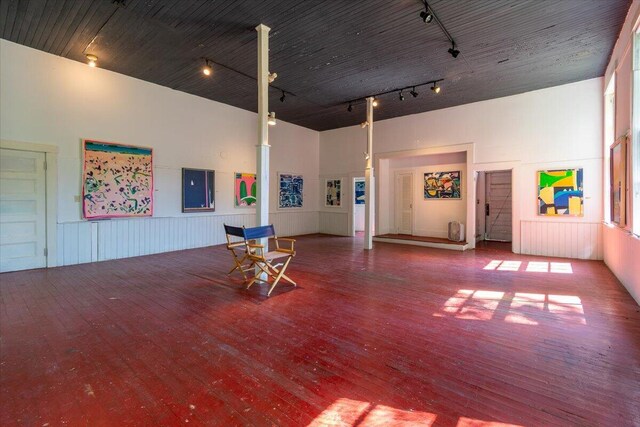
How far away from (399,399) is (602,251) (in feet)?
22.8

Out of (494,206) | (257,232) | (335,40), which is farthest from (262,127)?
(494,206)

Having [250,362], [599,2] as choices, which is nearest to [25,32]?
[250,362]

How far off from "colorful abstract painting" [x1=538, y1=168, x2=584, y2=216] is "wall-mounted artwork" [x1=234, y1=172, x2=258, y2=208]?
7.18 m

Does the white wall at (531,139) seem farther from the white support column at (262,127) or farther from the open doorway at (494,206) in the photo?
the white support column at (262,127)

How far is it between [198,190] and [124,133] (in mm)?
2024

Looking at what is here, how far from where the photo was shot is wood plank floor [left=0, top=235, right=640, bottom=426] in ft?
6.11

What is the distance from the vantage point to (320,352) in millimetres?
2590

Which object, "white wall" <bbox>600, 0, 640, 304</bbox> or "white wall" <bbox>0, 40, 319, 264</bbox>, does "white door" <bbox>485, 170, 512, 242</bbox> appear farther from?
"white wall" <bbox>0, 40, 319, 264</bbox>

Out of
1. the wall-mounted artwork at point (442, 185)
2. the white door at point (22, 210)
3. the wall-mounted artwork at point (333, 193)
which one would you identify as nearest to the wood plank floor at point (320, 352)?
the white door at point (22, 210)

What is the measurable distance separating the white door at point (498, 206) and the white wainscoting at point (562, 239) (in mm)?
2167

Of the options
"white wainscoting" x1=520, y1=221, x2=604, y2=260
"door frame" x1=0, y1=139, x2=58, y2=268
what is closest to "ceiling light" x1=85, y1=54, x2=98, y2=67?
"door frame" x1=0, y1=139, x2=58, y2=268

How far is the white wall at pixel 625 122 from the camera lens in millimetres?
3848

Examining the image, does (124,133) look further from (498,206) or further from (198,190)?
(498,206)

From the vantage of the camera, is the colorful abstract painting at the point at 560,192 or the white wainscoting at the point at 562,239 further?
the colorful abstract painting at the point at 560,192
